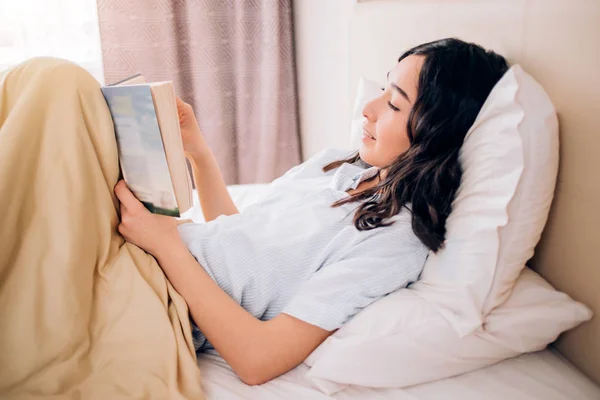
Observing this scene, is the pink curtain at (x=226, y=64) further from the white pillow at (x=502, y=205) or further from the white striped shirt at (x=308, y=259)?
the white pillow at (x=502, y=205)

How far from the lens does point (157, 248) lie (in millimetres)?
841

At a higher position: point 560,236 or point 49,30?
point 49,30

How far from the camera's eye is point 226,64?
211 centimetres

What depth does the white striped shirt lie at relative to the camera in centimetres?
78

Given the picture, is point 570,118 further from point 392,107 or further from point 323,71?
point 323,71

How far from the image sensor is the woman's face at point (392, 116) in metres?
0.90

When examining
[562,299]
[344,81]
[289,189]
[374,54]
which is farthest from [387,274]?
[344,81]

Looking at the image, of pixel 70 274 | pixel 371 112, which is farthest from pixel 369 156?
pixel 70 274

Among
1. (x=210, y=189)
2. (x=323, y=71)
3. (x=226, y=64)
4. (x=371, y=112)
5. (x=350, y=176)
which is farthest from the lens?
(x=226, y=64)

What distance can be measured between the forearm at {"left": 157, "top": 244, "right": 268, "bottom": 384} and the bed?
5 centimetres

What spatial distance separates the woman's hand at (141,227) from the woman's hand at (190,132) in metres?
0.30

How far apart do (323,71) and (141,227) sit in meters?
1.27

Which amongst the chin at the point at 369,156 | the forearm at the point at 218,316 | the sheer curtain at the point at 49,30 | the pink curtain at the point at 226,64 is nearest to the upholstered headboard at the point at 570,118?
the chin at the point at 369,156

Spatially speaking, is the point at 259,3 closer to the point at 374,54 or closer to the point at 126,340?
the point at 374,54
